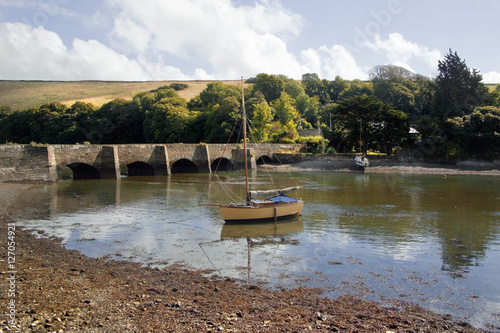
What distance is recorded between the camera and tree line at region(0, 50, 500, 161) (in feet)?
195

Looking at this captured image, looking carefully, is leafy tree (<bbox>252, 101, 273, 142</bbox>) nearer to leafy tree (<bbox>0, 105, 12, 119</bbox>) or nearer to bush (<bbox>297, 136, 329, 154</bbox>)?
bush (<bbox>297, 136, 329, 154</bbox>)

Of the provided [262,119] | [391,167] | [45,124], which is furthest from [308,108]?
[45,124]

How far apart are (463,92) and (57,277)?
71.2m

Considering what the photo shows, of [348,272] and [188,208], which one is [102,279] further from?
[188,208]

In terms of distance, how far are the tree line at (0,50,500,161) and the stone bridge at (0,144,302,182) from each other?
5509 mm

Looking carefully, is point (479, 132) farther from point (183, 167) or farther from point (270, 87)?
point (270, 87)

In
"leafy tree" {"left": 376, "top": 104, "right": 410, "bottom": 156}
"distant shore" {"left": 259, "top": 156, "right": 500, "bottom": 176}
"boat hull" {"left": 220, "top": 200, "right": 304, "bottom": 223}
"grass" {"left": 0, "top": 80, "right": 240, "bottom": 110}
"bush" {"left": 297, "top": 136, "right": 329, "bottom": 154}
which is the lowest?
"boat hull" {"left": 220, "top": 200, "right": 304, "bottom": 223}

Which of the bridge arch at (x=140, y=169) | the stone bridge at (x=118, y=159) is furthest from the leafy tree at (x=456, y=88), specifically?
the bridge arch at (x=140, y=169)

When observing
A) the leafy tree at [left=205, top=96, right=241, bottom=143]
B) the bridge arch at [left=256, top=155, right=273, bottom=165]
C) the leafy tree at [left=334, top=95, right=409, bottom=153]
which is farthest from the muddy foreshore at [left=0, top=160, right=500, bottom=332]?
the leafy tree at [left=205, top=96, right=241, bottom=143]

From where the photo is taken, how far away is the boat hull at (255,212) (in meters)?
20.6

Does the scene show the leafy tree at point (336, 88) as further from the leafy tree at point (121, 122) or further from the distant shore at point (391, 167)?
the distant shore at point (391, 167)

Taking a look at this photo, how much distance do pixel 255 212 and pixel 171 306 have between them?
11196 millimetres

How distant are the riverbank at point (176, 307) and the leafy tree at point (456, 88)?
63.5m

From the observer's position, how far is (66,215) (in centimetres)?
2308
